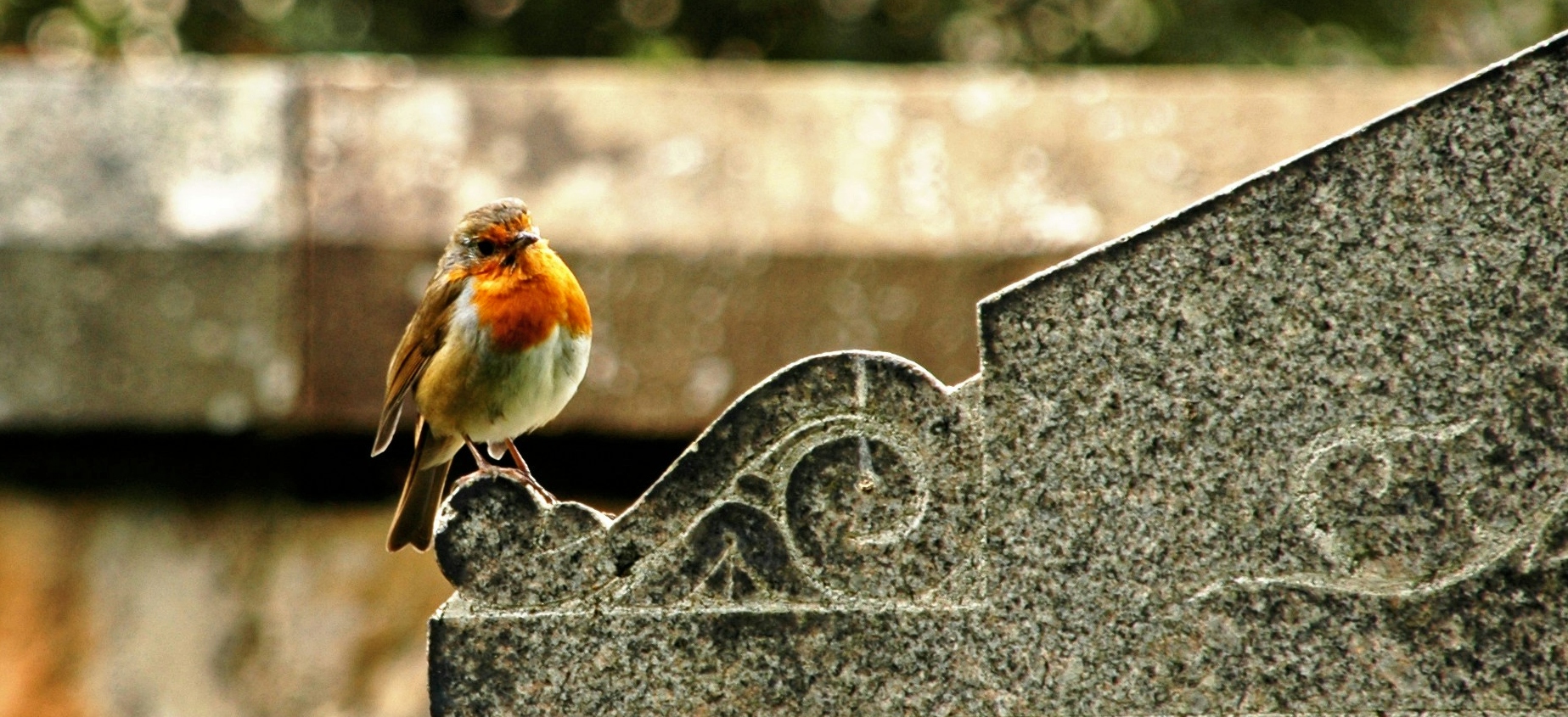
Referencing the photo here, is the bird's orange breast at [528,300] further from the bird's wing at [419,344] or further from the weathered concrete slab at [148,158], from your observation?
the weathered concrete slab at [148,158]

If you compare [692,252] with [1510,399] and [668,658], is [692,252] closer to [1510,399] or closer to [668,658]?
[668,658]

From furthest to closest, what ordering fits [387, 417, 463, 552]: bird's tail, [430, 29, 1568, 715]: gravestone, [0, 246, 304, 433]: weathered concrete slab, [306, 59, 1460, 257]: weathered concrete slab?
[306, 59, 1460, 257]: weathered concrete slab < [0, 246, 304, 433]: weathered concrete slab < [387, 417, 463, 552]: bird's tail < [430, 29, 1568, 715]: gravestone

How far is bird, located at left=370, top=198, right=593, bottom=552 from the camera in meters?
2.61

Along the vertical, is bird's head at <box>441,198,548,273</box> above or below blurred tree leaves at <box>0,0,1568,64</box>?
below

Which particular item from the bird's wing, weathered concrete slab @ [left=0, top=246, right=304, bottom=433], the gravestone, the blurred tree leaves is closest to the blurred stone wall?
weathered concrete slab @ [left=0, top=246, right=304, bottom=433]

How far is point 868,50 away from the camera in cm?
543

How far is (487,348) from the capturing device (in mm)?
2643

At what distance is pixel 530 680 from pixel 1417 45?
4.63 metres

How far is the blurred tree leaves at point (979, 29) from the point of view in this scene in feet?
17.3

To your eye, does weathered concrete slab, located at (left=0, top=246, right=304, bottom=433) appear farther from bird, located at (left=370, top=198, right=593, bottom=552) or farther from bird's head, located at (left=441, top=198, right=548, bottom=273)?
bird's head, located at (left=441, top=198, right=548, bottom=273)

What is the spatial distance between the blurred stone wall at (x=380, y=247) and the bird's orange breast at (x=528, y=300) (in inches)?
23.6

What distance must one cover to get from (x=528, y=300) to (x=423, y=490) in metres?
0.38

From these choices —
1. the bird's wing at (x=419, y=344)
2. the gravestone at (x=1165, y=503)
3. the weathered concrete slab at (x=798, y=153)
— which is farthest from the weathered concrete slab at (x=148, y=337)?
the gravestone at (x=1165, y=503)

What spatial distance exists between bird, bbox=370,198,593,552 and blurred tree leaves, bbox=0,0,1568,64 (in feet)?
8.40
